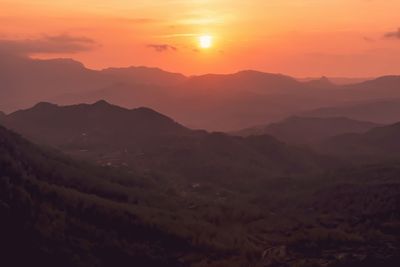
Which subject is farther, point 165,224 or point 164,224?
point 165,224

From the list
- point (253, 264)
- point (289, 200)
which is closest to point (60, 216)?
point (253, 264)

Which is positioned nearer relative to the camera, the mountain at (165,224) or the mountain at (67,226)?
the mountain at (67,226)

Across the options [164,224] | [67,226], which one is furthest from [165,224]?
[67,226]

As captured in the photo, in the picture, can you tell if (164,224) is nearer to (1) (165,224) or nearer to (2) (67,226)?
(1) (165,224)

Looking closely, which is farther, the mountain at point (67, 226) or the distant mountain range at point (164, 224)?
the distant mountain range at point (164, 224)

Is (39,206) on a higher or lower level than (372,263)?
higher

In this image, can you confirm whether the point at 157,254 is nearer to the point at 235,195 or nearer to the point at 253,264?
the point at 253,264

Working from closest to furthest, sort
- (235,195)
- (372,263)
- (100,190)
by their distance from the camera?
1. (372,263)
2. (100,190)
3. (235,195)

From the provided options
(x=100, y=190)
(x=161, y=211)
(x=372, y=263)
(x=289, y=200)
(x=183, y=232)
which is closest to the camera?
(x=372, y=263)

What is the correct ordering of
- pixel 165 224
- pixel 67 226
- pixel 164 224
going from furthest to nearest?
pixel 165 224
pixel 164 224
pixel 67 226

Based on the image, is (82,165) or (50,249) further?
(82,165)

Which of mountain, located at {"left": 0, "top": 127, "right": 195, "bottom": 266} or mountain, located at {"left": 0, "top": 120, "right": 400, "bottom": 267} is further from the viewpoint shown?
mountain, located at {"left": 0, "top": 120, "right": 400, "bottom": 267}
